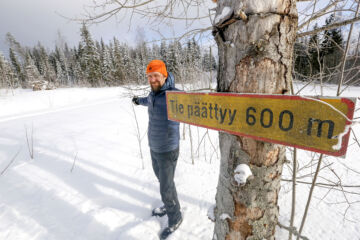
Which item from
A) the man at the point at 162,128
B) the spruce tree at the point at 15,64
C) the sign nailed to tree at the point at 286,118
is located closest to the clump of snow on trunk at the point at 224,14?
the sign nailed to tree at the point at 286,118

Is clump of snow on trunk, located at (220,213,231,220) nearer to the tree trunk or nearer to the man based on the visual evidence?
the tree trunk

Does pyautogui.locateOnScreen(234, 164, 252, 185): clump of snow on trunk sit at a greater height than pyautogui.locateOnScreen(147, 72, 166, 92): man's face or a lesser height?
lesser

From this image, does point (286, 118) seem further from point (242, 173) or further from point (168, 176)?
point (168, 176)

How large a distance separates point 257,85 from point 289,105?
19cm

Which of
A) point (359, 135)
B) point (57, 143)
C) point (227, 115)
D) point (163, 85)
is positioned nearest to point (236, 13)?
point (227, 115)

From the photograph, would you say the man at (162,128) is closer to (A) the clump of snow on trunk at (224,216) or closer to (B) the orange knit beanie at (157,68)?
(B) the orange knit beanie at (157,68)

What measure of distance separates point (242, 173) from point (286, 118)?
34 centimetres

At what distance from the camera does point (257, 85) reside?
699 mm

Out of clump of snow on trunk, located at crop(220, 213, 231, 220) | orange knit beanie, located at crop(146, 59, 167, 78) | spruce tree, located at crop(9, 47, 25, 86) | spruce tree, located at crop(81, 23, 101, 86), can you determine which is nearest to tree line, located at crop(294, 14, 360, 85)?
clump of snow on trunk, located at crop(220, 213, 231, 220)

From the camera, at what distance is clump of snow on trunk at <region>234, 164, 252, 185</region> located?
0.74 meters

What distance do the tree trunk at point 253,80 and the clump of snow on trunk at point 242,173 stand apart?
3 cm

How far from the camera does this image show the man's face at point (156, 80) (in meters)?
1.64

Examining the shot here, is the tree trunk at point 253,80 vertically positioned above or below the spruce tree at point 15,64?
below

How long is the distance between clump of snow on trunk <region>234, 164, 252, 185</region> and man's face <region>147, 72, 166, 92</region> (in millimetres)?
1196
